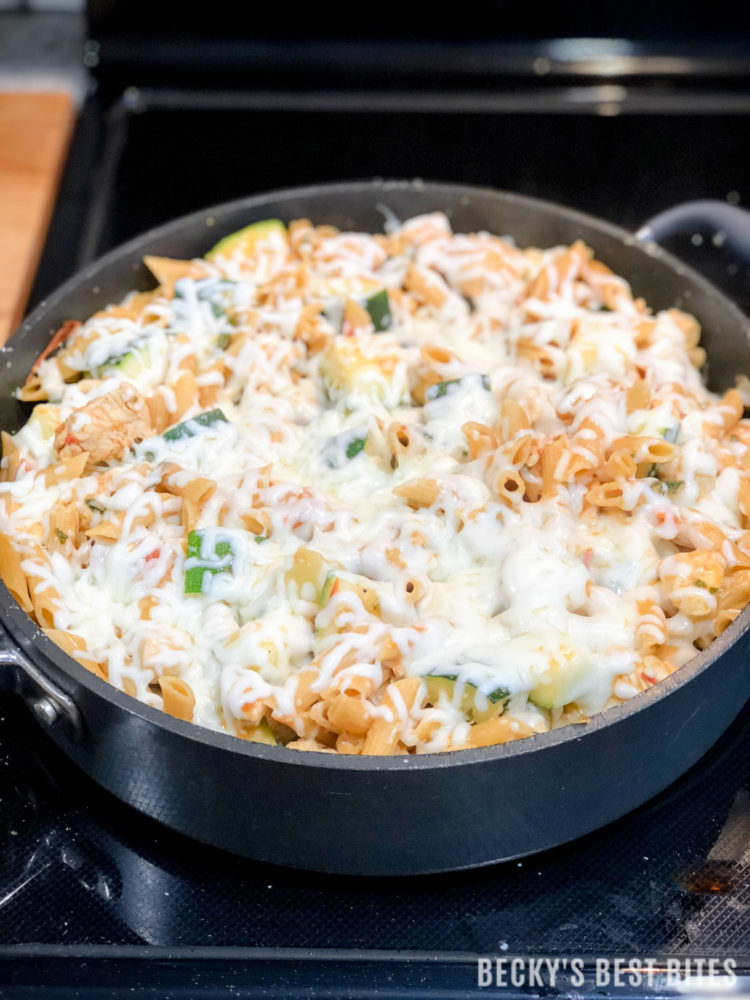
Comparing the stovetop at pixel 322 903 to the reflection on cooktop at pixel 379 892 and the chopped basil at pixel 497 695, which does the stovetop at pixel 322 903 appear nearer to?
the reflection on cooktop at pixel 379 892

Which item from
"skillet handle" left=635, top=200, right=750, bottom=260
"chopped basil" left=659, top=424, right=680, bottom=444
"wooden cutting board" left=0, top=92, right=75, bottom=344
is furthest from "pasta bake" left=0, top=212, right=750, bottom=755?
"wooden cutting board" left=0, top=92, right=75, bottom=344

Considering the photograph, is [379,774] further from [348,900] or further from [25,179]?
[25,179]

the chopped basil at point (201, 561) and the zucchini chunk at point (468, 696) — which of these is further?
the chopped basil at point (201, 561)

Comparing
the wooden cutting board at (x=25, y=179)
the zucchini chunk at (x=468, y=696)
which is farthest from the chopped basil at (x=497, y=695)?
the wooden cutting board at (x=25, y=179)

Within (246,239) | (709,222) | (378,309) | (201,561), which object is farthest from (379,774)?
(709,222)

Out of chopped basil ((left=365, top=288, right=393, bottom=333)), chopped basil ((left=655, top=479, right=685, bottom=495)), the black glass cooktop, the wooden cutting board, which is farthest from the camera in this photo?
the wooden cutting board

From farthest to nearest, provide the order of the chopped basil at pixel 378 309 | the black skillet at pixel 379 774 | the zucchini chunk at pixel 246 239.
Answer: the zucchini chunk at pixel 246 239
the chopped basil at pixel 378 309
the black skillet at pixel 379 774

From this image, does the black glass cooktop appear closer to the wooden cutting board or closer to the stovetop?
the stovetop
